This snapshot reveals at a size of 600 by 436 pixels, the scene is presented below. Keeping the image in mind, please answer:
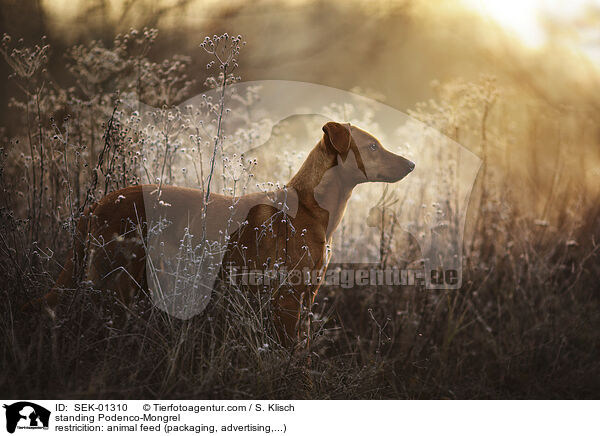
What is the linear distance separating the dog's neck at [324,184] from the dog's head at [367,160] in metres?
0.01

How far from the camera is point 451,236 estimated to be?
447cm

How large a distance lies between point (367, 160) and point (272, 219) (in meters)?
0.76

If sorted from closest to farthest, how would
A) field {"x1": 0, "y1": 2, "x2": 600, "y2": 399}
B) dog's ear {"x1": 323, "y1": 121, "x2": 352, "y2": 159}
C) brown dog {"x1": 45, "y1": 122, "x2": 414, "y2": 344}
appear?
field {"x1": 0, "y1": 2, "x2": 600, "y2": 399}
brown dog {"x1": 45, "y1": 122, "x2": 414, "y2": 344}
dog's ear {"x1": 323, "y1": 121, "x2": 352, "y2": 159}

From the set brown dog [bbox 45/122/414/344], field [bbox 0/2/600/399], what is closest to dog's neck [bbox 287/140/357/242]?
brown dog [bbox 45/122/414/344]

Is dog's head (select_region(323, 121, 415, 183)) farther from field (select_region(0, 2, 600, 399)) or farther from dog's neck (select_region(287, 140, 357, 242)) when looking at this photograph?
field (select_region(0, 2, 600, 399))

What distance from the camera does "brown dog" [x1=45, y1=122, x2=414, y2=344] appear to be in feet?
10.6

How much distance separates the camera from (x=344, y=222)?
4684mm

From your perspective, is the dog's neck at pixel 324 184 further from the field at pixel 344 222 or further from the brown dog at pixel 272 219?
the field at pixel 344 222

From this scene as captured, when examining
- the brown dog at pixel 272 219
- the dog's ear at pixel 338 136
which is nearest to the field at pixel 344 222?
the brown dog at pixel 272 219

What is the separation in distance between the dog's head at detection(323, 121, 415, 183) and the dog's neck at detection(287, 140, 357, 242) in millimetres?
15

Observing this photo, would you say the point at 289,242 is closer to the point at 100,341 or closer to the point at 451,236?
the point at 100,341

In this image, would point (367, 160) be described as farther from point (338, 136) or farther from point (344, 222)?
point (344, 222)

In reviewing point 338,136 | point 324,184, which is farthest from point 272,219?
point 338,136

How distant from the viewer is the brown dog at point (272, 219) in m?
3.23
